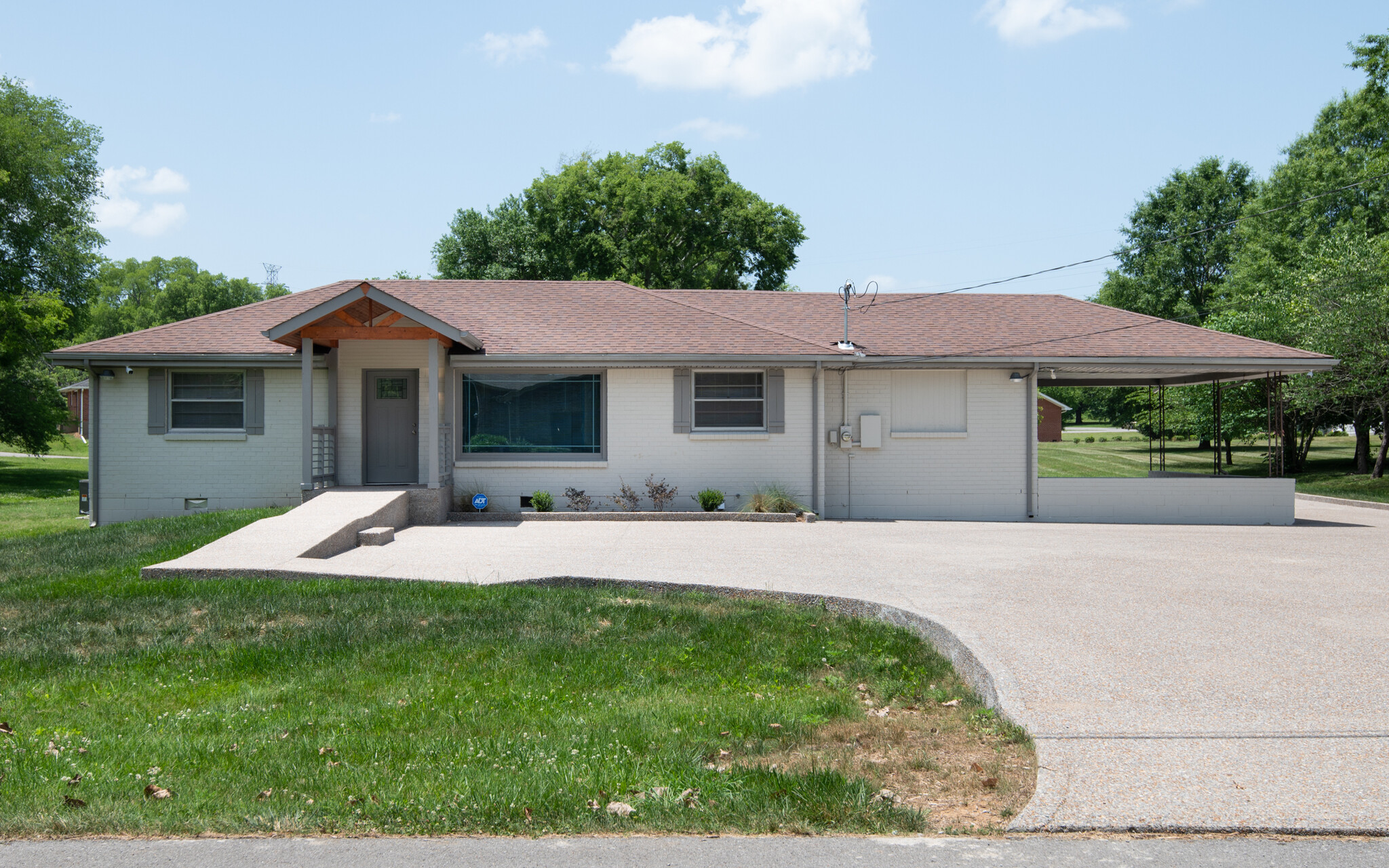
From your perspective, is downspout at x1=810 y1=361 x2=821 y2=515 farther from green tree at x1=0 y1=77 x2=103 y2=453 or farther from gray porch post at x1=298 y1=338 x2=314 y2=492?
green tree at x1=0 y1=77 x2=103 y2=453

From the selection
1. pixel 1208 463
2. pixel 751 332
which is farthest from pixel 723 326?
pixel 1208 463

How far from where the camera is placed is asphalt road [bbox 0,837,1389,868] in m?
3.74

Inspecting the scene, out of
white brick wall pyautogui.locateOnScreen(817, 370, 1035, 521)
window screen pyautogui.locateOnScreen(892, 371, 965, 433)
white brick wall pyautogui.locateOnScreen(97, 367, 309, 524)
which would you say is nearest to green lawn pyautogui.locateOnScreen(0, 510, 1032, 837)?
white brick wall pyautogui.locateOnScreen(97, 367, 309, 524)

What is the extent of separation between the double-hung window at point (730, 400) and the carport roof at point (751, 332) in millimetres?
632

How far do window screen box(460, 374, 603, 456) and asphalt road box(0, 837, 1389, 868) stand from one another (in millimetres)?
13579

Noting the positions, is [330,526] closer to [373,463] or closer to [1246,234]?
[373,463]

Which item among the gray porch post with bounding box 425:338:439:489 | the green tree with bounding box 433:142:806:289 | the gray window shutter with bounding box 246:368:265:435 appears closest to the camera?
the gray porch post with bounding box 425:338:439:489

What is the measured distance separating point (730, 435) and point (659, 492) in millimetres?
1741

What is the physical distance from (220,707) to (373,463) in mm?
12017

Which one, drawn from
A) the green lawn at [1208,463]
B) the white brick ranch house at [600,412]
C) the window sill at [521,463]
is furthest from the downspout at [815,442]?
the green lawn at [1208,463]

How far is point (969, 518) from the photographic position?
730 inches

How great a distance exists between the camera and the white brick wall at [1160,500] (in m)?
18.3

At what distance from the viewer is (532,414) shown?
688 inches

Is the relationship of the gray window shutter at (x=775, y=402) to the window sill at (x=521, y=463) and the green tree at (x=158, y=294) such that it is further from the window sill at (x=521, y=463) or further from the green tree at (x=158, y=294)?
the green tree at (x=158, y=294)
